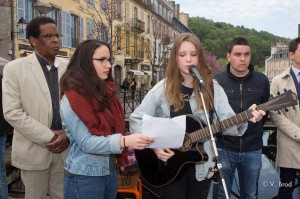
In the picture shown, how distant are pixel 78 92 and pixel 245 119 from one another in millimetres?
1335

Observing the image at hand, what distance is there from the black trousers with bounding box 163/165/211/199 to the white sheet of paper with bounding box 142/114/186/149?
1.57 ft

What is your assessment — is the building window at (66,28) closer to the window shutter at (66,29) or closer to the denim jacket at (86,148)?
the window shutter at (66,29)

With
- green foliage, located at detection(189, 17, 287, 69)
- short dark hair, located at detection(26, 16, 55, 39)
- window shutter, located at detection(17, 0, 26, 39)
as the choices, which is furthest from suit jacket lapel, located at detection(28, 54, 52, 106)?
green foliage, located at detection(189, 17, 287, 69)

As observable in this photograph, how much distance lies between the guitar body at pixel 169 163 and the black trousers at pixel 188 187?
4cm

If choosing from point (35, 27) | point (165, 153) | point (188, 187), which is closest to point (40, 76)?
point (35, 27)

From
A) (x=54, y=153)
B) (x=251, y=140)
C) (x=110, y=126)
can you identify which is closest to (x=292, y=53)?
(x=251, y=140)

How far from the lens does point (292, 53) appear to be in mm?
3732

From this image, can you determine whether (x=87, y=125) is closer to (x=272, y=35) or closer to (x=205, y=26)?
(x=205, y=26)

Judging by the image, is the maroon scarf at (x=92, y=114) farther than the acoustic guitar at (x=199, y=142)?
No

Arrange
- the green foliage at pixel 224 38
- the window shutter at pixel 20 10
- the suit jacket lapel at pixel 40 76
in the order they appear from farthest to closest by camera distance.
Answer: the green foliage at pixel 224 38 < the window shutter at pixel 20 10 < the suit jacket lapel at pixel 40 76

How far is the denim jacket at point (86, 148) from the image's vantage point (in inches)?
87.4

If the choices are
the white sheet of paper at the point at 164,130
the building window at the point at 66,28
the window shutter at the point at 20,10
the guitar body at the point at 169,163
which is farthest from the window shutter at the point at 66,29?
the white sheet of paper at the point at 164,130

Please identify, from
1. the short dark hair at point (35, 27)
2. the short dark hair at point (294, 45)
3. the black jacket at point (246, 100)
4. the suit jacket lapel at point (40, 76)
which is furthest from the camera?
the short dark hair at point (294, 45)

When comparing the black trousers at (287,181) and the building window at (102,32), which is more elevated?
the building window at (102,32)
